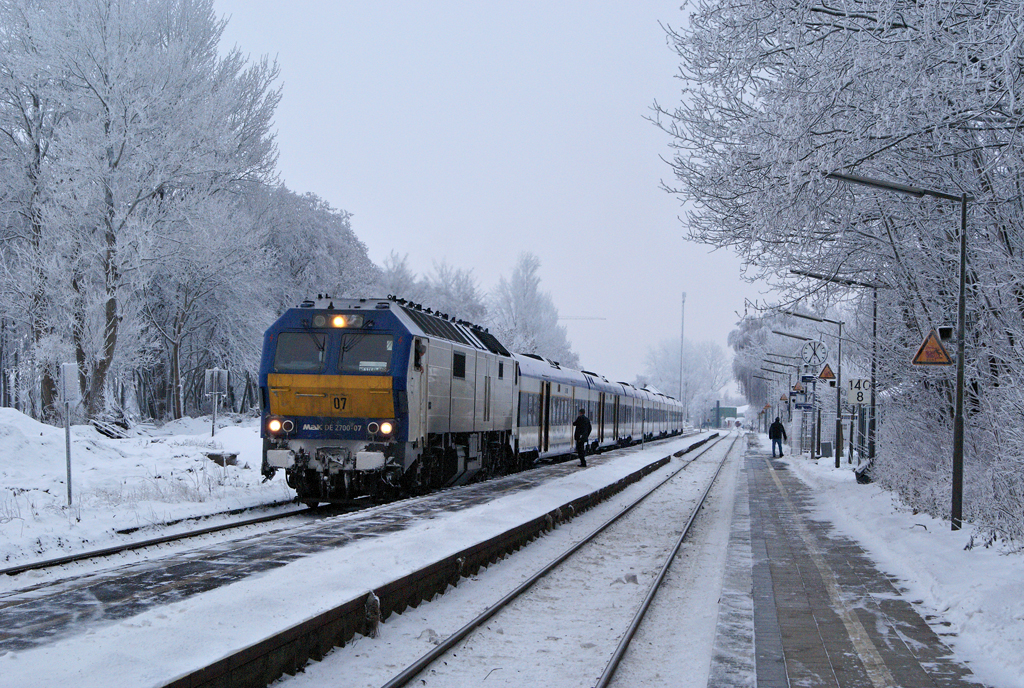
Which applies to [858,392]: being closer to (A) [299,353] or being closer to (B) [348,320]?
(B) [348,320]

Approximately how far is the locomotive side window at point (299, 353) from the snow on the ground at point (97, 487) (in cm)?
234

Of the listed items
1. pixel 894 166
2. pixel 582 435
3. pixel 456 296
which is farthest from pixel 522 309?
pixel 894 166

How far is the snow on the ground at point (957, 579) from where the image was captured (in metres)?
7.23

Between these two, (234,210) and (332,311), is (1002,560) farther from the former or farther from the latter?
(234,210)

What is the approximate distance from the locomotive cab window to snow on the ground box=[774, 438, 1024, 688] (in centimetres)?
774

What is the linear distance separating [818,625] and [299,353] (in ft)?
32.3

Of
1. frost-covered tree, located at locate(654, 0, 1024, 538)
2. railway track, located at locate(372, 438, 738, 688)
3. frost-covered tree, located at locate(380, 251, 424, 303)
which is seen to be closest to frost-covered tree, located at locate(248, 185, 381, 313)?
frost-covered tree, located at locate(380, 251, 424, 303)

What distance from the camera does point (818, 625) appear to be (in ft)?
26.9

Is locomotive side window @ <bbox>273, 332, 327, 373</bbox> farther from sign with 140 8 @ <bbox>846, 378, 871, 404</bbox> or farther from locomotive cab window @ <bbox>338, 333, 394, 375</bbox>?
sign with 140 8 @ <bbox>846, 378, 871, 404</bbox>

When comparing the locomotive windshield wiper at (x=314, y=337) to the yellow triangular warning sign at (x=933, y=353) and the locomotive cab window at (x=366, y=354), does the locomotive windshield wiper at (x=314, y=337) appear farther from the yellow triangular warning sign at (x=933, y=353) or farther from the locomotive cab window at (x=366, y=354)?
the yellow triangular warning sign at (x=933, y=353)

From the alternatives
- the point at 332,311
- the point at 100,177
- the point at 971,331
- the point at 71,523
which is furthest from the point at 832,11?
the point at 100,177

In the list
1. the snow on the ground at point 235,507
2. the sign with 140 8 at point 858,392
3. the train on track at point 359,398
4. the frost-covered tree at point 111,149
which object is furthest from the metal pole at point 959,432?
the frost-covered tree at point 111,149

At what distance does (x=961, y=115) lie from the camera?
1047cm

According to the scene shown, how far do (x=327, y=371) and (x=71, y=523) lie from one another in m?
4.63
